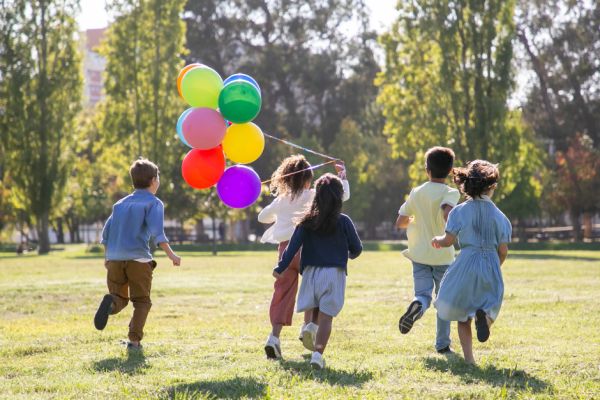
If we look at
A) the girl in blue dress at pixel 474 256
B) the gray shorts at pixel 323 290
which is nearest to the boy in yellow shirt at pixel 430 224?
the girl in blue dress at pixel 474 256

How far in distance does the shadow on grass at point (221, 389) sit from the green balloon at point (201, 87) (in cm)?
349

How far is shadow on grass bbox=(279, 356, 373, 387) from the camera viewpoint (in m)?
5.95

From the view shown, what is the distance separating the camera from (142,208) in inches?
304

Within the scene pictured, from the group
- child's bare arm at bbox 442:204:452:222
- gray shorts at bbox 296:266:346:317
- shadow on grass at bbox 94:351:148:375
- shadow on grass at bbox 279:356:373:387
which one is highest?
child's bare arm at bbox 442:204:452:222

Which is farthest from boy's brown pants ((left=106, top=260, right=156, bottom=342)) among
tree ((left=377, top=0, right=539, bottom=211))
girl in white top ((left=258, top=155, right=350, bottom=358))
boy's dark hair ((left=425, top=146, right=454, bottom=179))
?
tree ((left=377, top=0, right=539, bottom=211))

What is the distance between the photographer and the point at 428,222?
7.52 m

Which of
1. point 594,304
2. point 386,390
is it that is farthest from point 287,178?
point 594,304

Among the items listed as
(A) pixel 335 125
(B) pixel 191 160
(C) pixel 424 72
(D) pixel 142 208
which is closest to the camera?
(D) pixel 142 208

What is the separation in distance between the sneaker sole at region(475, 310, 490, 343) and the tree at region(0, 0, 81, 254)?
35.3 metres

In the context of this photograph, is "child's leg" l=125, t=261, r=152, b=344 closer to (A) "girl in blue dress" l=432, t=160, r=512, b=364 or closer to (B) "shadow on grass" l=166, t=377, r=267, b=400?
(B) "shadow on grass" l=166, t=377, r=267, b=400

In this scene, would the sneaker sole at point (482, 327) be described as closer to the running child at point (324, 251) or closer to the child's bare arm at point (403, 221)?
the running child at point (324, 251)

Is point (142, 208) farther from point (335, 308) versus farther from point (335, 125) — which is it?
point (335, 125)

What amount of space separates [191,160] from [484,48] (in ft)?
95.8

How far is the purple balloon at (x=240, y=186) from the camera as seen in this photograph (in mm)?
8398
